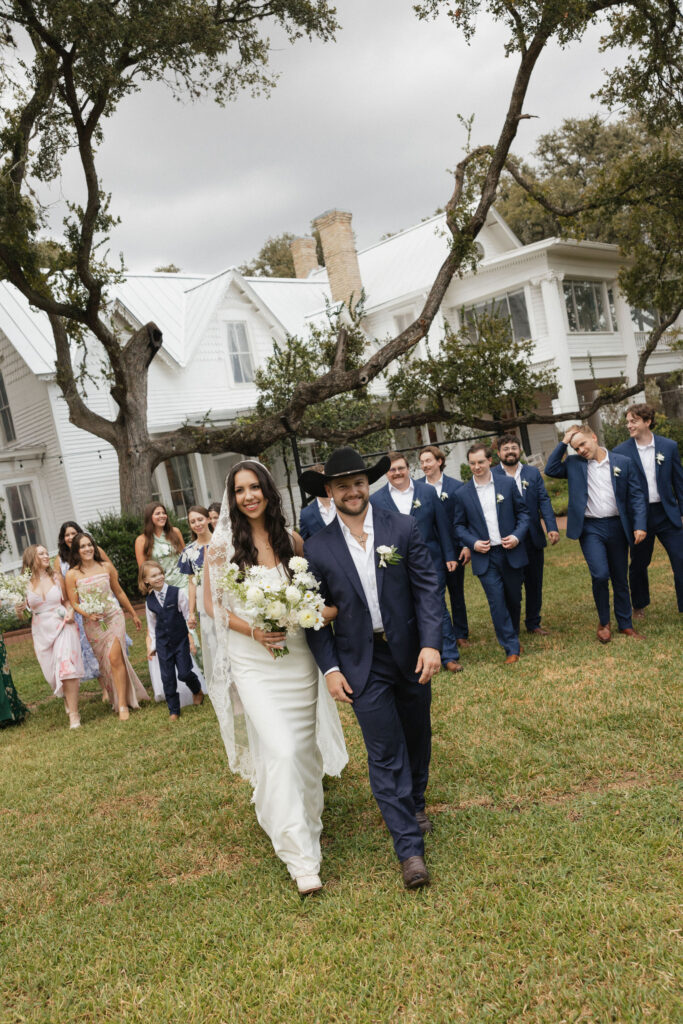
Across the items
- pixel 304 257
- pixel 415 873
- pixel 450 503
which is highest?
pixel 304 257

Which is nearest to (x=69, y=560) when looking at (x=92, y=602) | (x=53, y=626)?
(x=92, y=602)

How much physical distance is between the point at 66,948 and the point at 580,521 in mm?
6184

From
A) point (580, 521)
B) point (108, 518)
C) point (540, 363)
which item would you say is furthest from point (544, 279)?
point (580, 521)

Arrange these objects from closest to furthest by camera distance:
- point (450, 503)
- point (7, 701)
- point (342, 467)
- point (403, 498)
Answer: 1. point (342, 467)
2. point (403, 498)
3. point (450, 503)
4. point (7, 701)

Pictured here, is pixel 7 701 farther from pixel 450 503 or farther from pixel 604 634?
pixel 604 634

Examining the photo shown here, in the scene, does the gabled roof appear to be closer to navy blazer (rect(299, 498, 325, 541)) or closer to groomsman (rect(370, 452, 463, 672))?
navy blazer (rect(299, 498, 325, 541))

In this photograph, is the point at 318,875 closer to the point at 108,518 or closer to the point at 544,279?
the point at 108,518

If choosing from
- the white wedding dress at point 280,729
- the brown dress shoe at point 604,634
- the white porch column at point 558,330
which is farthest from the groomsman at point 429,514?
the white porch column at point 558,330

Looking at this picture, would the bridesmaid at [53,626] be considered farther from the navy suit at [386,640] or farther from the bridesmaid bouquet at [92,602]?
the navy suit at [386,640]

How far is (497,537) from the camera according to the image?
8.92 m

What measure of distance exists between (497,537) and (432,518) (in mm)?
736

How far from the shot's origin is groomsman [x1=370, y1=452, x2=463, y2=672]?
8.96 meters

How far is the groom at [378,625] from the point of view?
4.62m

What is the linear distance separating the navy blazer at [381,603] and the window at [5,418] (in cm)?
→ 2243
